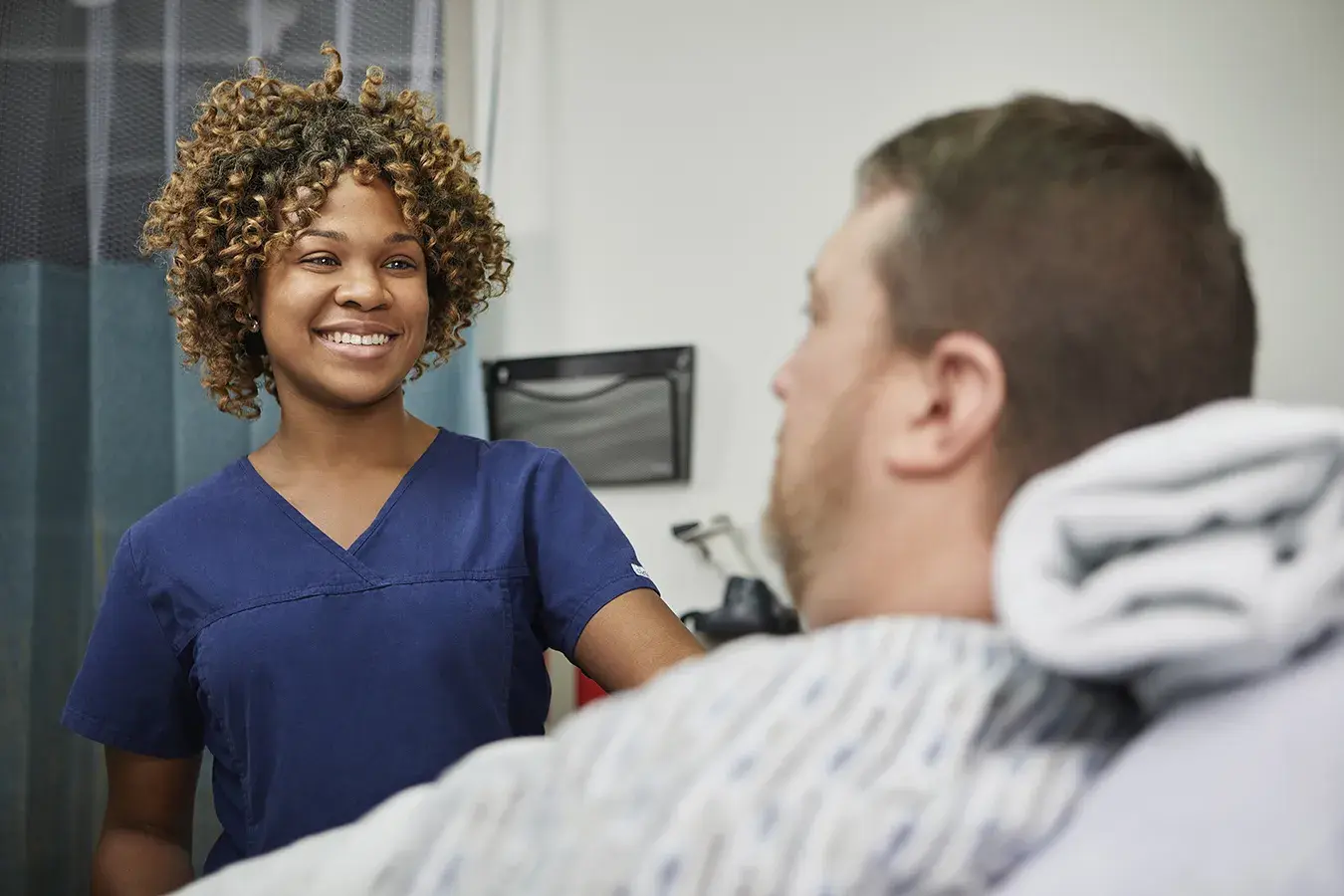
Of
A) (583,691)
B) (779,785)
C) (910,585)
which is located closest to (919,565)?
(910,585)

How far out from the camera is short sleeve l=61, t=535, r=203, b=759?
98 centimetres

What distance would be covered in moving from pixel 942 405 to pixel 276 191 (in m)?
0.76

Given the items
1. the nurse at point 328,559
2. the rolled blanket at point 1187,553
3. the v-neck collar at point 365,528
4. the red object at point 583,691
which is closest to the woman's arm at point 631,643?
the nurse at point 328,559

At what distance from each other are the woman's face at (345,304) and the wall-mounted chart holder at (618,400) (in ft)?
3.45

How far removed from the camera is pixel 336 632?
0.94 m

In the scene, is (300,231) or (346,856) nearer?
(346,856)

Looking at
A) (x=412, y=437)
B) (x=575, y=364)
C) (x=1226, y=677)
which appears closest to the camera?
(x=1226, y=677)

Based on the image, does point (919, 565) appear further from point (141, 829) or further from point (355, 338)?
point (141, 829)

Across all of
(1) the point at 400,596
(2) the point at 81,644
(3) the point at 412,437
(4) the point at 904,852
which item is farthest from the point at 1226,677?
(2) the point at 81,644

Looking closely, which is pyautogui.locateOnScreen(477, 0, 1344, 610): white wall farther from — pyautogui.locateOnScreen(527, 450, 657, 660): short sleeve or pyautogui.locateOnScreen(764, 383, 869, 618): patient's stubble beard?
pyautogui.locateOnScreen(764, 383, 869, 618): patient's stubble beard

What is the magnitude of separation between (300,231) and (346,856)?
712mm

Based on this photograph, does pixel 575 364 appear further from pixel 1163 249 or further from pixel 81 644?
pixel 1163 249

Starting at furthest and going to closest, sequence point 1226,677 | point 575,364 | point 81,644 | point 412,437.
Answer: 1. point 575,364
2. point 81,644
3. point 412,437
4. point 1226,677

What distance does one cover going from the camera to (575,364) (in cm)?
210
